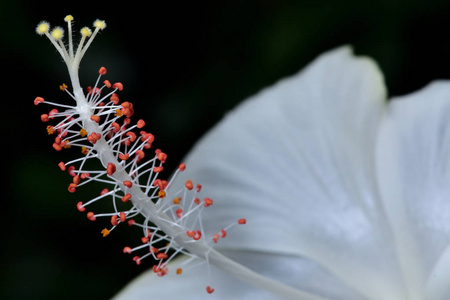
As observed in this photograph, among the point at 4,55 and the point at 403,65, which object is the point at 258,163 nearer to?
the point at 403,65

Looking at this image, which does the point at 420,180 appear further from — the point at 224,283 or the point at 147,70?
the point at 147,70

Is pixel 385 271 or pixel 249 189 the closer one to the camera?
pixel 385 271

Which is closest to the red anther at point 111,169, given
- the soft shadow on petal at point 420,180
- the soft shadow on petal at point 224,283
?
the soft shadow on petal at point 224,283

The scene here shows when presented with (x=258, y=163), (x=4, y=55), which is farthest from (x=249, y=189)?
(x=4, y=55)

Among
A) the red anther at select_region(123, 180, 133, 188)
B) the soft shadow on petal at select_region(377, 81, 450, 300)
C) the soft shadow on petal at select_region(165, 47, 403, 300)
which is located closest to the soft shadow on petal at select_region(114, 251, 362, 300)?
the soft shadow on petal at select_region(165, 47, 403, 300)

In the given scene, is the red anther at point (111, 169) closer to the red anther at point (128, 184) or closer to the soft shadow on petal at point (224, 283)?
the red anther at point (128, 184)

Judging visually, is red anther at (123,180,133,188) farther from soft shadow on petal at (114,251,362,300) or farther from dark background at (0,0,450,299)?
dark background at (0,0,450,299)
